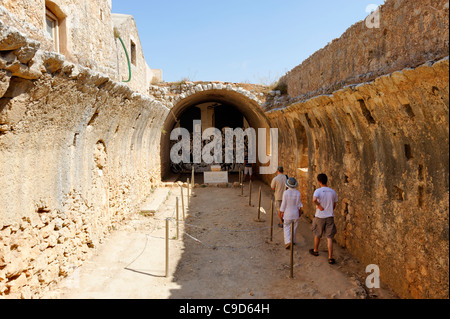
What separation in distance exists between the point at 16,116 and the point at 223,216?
6.51 meters

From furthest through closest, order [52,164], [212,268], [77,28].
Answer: [77,28], [212,268], [52,164]

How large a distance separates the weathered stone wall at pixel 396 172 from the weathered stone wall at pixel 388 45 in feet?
1.63

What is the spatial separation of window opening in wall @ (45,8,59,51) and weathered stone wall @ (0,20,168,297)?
1.12m

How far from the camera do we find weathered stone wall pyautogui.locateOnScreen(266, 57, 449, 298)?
3.63 meters

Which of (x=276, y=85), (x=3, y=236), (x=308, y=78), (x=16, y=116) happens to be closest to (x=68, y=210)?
(x=3, y=236)

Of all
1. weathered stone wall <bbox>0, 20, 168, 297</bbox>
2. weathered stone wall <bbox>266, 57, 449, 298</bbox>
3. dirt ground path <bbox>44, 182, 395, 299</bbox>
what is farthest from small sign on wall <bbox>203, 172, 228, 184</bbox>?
weathered stone wall <bbox>266, 57, 449, 298</bbox>

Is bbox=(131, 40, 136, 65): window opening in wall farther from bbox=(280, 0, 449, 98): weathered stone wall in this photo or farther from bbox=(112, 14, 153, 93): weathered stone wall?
bbox=(280, 0, 449, 98): weathered stone wall

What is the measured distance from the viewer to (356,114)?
17.8 feet

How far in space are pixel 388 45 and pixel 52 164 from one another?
5.24 metres

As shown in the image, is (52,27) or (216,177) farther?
(216,177)

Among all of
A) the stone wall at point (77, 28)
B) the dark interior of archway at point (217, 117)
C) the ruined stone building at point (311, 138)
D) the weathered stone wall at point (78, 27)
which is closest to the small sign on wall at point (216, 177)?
the dark interior of archway at point (217, 117)

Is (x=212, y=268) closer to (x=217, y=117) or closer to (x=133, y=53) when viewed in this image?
(x=133, y=53)

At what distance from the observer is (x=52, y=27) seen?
5.86 metres

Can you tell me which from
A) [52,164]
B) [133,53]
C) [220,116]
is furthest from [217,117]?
[52,164]
